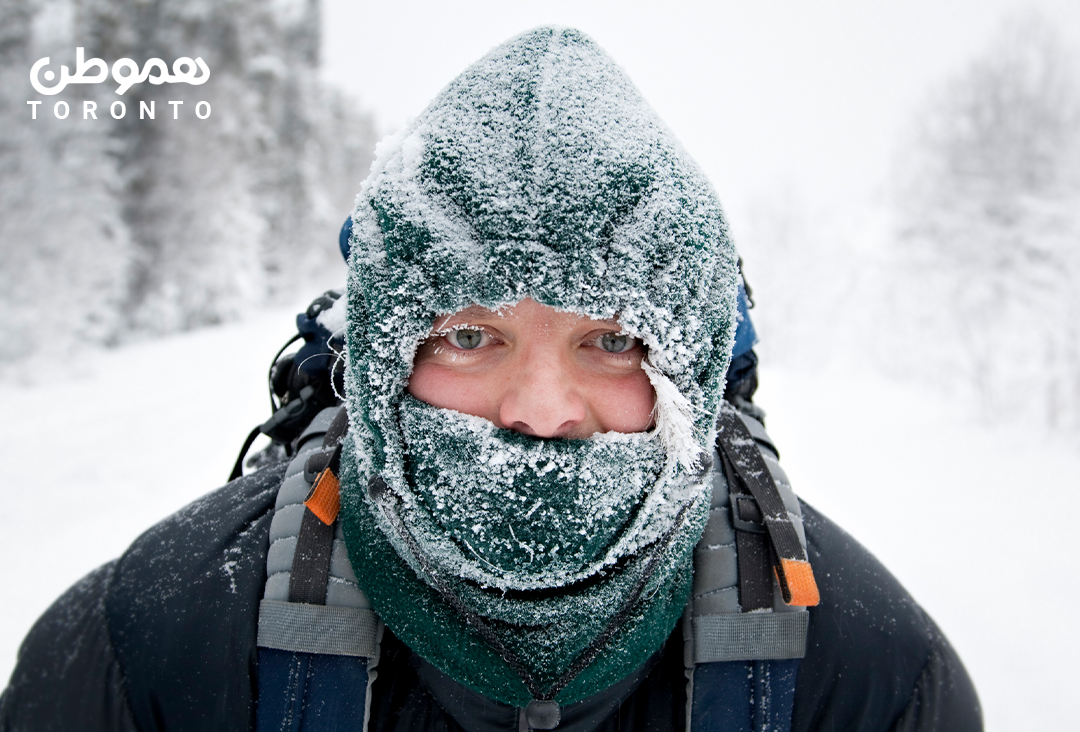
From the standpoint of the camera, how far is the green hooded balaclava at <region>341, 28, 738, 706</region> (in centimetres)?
110

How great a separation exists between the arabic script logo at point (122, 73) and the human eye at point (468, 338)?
16731mm

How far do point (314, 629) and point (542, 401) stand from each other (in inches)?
24.3

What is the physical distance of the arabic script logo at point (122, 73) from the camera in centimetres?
1432

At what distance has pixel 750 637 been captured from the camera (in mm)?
1207

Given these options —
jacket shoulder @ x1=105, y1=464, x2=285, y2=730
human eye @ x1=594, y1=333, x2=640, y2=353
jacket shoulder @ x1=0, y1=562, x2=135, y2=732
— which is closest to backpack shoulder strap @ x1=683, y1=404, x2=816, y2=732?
human eye @ x1=594, y1=333, x2=640, y2=353

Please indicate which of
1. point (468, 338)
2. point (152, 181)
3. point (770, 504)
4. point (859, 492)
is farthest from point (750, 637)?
point (152, 181)

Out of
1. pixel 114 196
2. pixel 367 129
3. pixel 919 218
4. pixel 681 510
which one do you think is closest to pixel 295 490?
pixel 681 510

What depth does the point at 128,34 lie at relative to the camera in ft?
60.3

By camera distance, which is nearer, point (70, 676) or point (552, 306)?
point (552, 306)

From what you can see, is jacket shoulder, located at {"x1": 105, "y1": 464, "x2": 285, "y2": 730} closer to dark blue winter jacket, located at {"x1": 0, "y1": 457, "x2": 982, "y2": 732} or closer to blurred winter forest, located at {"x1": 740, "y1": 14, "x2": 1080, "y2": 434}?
dark blue winter jacket, located at {"x1": 0, "y1": 457, "x2": 982, "y2": 732}

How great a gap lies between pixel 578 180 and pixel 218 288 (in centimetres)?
2286

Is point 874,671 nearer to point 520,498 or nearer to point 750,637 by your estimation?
point 750,637

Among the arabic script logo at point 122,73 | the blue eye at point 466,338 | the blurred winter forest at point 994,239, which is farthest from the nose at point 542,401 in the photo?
the arabic script logo at point 122,73

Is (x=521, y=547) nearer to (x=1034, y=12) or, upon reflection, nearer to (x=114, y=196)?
(x=1034, y=12)
